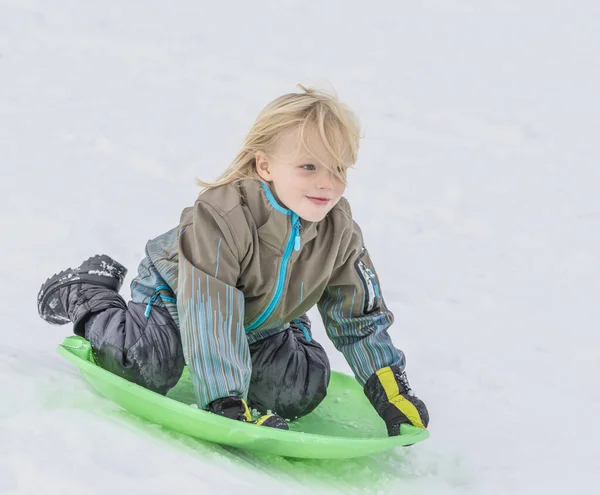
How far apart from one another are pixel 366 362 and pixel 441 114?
3.18 meters

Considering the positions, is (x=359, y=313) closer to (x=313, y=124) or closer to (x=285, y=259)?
(x=285, y=259)

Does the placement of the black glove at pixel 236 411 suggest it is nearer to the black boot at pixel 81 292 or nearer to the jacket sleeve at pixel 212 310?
the jacket sleeve at pixel 212 310

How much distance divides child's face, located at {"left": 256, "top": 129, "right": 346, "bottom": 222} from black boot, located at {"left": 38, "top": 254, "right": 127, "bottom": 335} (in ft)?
2.07

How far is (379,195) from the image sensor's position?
4.30m

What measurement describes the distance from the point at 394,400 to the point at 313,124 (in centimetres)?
78

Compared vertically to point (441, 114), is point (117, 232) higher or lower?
lower

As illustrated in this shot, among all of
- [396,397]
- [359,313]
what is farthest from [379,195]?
[396,397]

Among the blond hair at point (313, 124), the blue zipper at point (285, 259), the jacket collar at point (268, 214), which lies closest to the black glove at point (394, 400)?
the blue zipper at point (285, 259)

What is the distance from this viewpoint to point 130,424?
6.46 feet

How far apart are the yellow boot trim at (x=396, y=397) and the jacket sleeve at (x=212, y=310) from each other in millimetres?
443

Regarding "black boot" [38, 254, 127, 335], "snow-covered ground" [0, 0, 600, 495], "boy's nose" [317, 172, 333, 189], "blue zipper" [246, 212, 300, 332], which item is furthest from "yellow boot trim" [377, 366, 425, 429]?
"black boot" [38, 254, 127, 335]

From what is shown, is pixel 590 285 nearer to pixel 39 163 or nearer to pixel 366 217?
pixel 366 217

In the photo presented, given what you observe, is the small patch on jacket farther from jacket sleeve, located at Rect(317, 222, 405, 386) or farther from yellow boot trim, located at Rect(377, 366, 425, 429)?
yellow boot trim, located at Rect(377, 366, 425, 429)

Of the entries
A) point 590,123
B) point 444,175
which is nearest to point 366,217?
point 444,175
